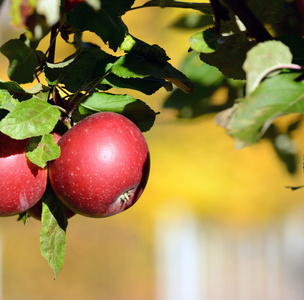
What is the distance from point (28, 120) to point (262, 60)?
0.25m

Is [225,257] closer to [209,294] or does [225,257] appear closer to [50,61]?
[209,294]

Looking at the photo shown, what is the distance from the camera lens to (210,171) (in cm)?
566

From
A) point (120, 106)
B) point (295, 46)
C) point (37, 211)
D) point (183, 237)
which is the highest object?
point (295, 46)


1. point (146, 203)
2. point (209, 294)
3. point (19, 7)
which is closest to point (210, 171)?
point (146, 203)

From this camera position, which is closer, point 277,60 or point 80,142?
point 277,60

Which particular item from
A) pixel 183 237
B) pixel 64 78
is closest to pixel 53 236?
pixel 64 78

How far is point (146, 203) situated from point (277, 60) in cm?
572

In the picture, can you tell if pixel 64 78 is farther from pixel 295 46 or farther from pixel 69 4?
pixel 295 46

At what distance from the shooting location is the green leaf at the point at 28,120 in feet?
1.90

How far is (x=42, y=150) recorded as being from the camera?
0.63 metres

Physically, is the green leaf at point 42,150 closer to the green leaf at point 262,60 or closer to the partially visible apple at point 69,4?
the partially visible apple at point 69,4

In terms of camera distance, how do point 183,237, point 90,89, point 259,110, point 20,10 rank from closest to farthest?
point 259,110 → point 20,10 → point 90,89 → point 183,237

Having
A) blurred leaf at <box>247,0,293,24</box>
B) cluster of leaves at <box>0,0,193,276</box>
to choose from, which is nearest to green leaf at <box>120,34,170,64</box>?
cluster of leaves at <box>0,0,193,276</box>

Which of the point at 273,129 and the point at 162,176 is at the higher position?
the point at 273,129
